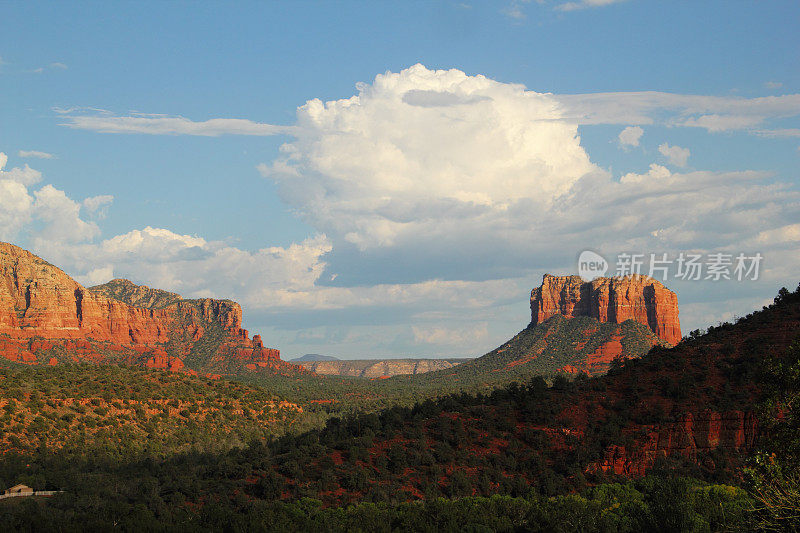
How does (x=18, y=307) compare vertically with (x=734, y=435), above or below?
above

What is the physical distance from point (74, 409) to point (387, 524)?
68.3m

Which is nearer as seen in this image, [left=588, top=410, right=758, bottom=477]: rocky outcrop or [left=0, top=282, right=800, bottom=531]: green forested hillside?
[left=0, top=282, right=800, bottom=531]: green forested hillside

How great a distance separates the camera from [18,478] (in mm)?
70750

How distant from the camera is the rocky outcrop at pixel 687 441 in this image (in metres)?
59.1

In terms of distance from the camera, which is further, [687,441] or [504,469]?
[687,441]

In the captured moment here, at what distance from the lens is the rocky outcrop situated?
59125mm

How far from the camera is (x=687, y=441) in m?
60.1

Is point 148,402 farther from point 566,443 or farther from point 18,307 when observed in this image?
point 18,307

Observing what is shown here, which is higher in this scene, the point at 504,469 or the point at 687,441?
the point at 687,441

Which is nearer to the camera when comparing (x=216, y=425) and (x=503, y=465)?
(x=503, y=465)

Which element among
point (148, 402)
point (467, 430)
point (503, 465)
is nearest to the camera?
point (503, 465)

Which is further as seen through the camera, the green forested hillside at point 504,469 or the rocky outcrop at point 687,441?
the rocky outcrop at point 687,441

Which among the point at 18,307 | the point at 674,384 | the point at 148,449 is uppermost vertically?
the point at 18,307

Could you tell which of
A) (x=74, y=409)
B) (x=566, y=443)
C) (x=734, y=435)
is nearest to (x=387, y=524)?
(x=566, y=443)
